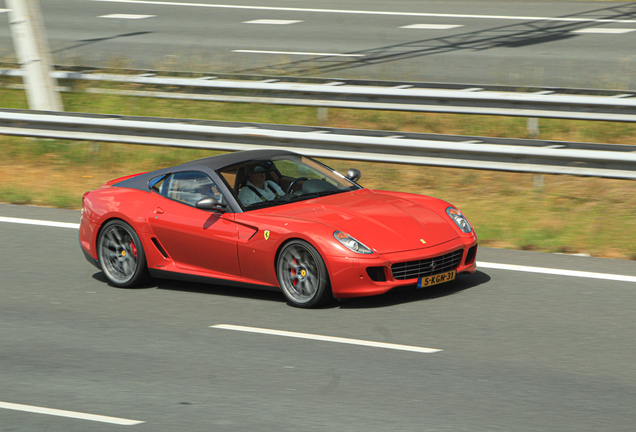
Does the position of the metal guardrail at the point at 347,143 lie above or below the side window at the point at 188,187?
below

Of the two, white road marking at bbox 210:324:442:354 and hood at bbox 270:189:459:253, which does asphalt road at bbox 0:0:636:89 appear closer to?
hood at bbox 270:189:459:253

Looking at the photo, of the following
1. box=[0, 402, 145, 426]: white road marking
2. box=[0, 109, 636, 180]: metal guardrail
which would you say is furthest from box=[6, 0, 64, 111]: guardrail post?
box=[0, 402, 145, 426]: white road marking

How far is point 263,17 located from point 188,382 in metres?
21.4

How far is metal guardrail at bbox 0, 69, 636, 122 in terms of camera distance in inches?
481

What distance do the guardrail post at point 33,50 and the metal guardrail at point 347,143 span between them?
163 cm

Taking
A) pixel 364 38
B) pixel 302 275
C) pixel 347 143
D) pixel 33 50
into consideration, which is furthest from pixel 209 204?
pixel 364 38

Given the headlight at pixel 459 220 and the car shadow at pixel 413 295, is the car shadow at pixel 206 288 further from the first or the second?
the headlight at pixel 459 220

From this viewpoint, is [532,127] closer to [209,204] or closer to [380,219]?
[380,219]

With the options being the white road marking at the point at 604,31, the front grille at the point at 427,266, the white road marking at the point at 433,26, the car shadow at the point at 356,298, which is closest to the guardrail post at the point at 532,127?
the car shadow at the point at 356,298

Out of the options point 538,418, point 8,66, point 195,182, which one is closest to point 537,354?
point 538,418

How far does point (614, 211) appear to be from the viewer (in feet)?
35.6

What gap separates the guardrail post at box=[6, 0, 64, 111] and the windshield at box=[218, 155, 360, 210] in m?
8.49

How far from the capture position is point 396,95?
13.3 m

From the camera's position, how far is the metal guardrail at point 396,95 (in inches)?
481
